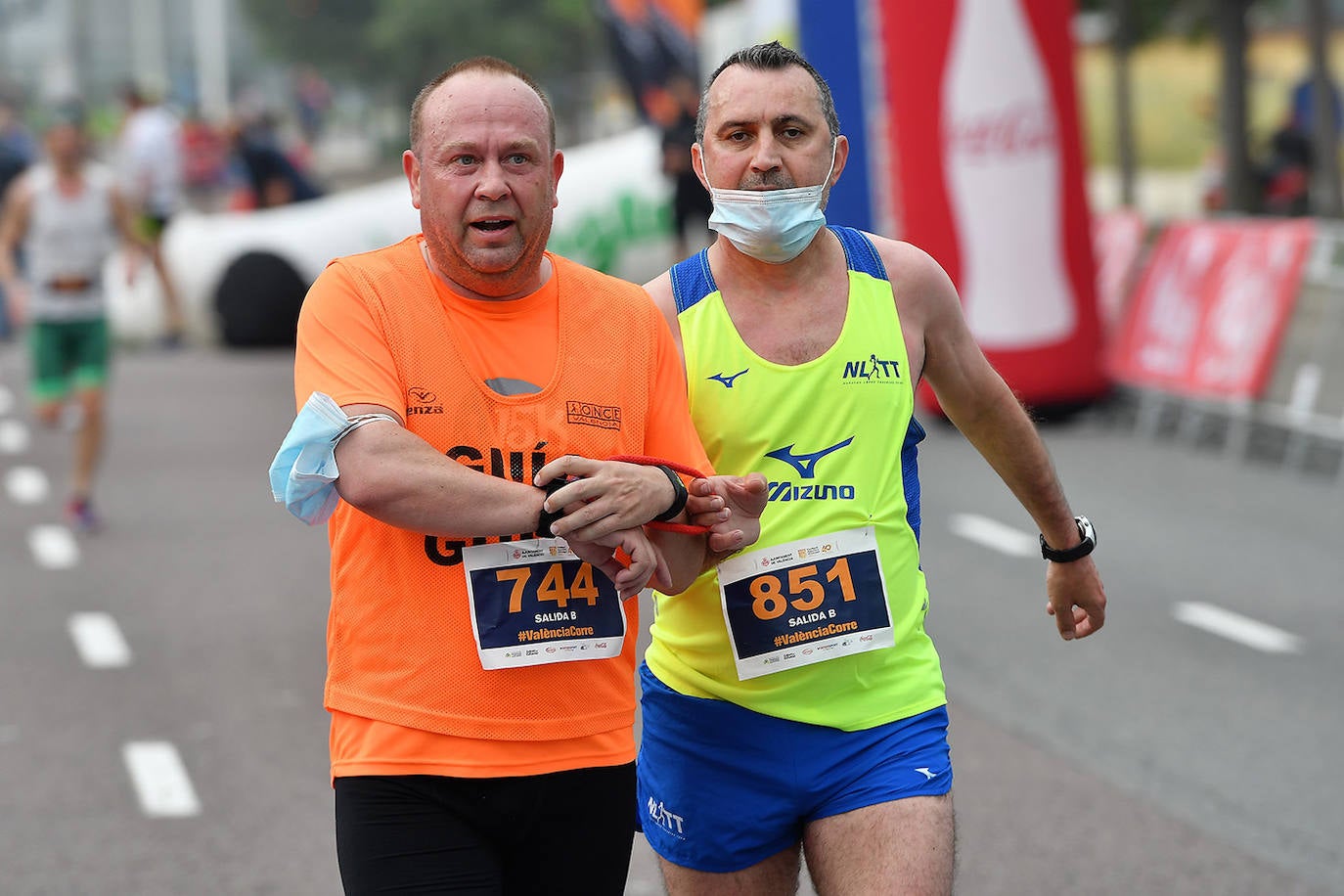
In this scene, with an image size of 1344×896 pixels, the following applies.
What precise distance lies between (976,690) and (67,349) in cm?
633

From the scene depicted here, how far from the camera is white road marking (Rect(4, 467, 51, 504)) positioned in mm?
11523

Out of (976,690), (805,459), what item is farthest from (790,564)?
(976,690)

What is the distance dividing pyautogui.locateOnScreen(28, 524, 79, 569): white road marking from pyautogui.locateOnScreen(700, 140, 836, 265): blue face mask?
6853mm

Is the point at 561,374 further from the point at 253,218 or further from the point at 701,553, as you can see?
the point at 253,218

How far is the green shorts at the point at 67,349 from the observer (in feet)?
35.6

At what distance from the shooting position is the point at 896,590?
359 cm

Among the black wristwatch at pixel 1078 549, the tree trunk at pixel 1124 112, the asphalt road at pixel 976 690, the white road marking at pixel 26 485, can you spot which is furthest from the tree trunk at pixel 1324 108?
the black wristwatch at pixel 1078 549

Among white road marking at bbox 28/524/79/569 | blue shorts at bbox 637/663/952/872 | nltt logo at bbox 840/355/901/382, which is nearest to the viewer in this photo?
blue shorts at bbox 637/663/952/872

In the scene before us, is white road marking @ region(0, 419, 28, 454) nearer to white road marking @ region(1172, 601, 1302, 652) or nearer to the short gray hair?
white road marking @ region(1172, 601, 1302, 652)

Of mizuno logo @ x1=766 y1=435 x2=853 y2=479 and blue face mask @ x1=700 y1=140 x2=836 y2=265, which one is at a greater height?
blue face mask @ x1=700 y1=140 x2=836 y2=265

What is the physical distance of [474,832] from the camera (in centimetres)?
298

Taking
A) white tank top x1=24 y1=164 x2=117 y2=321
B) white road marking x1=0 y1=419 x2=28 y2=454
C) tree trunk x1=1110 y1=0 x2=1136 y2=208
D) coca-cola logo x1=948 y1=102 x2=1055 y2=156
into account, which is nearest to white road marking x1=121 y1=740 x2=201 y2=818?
white tank top x1=24 y1=164 x2=117 y2=321

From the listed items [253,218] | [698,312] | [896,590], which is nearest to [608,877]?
[896,590]

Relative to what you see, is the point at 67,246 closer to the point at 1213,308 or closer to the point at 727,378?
the point at 1213,308
